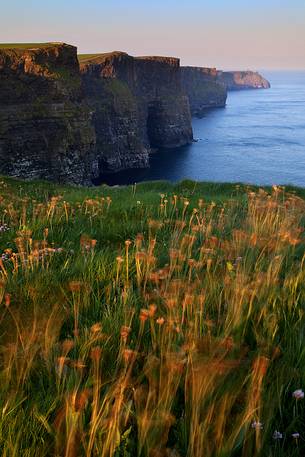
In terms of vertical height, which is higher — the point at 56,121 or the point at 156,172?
the point at 56,121

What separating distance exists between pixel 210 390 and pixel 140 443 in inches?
18.5

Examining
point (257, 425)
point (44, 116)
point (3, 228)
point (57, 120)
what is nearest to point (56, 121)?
point (57, 120)

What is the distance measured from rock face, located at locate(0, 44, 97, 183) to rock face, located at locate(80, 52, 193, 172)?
22532 mm

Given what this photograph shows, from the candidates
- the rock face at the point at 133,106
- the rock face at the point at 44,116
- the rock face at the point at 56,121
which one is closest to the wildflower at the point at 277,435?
the rock face at the point at 56,121

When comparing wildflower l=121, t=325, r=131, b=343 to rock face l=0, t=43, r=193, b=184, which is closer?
wildflower l=121, t=325, r=131, b=343

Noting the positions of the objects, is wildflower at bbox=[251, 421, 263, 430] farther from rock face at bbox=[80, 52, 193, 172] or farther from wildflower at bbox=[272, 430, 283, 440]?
rock face at bbox=[80, 52, 193, 172]

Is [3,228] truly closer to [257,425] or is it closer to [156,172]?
[257,425]

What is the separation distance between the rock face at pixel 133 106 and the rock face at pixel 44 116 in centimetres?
2253


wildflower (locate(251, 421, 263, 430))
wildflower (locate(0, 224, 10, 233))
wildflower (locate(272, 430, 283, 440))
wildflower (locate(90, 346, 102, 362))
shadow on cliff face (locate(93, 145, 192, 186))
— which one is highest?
wildflower (locate(90, 346, 102, 362))

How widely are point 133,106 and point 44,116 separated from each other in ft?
136

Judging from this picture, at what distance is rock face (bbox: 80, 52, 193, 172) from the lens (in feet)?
324

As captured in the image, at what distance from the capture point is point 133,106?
4200 inches

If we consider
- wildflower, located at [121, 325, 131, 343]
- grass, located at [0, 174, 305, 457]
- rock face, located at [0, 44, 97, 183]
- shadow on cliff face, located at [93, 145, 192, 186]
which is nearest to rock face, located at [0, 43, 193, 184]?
rock face, located at [0, 44, 97, 183]

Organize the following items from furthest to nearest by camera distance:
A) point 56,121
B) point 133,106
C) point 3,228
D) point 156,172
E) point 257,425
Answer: point 133,106 → point 156,172 → point 56,121 → point 3,228 → point 257,425
